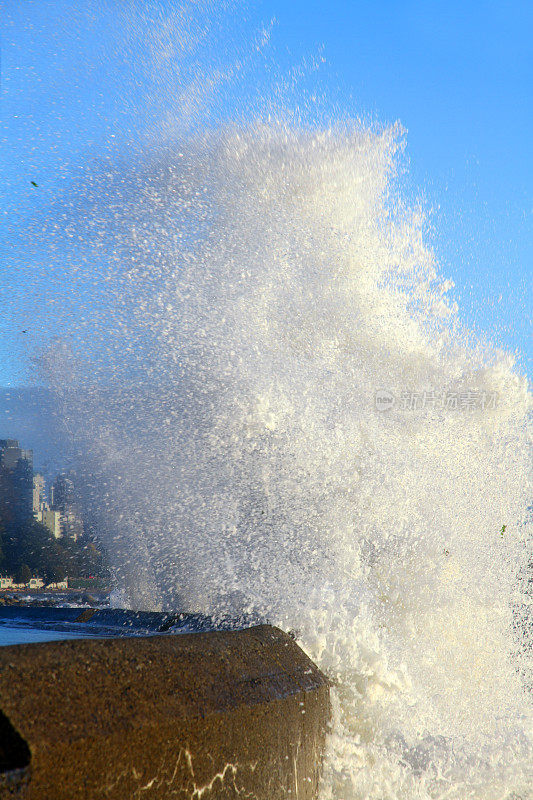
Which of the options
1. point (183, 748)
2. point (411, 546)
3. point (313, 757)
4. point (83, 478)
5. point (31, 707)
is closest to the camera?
point (31, 707)

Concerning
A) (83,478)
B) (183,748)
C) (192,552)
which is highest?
(83,478)

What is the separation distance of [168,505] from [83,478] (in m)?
1.41

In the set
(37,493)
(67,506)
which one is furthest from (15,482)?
(67,506)

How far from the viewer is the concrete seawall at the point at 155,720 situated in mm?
1301

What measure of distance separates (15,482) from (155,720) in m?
8.22

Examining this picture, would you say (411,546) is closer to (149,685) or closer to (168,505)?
(168,505)

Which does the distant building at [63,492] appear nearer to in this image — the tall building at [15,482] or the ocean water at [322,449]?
the ocean water at [322,449]

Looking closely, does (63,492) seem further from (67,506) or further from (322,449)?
(322,449)

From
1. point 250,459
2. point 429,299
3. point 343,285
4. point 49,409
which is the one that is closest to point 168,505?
point 250,459

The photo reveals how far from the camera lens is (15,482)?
8914 millimetres

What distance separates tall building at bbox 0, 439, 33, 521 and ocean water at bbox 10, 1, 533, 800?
3.46 metres

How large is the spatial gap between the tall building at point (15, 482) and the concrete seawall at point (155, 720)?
6.71 m

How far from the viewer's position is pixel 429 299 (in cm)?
605

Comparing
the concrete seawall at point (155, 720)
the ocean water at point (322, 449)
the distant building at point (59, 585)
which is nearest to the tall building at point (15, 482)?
the distant building at point (59, 585)
